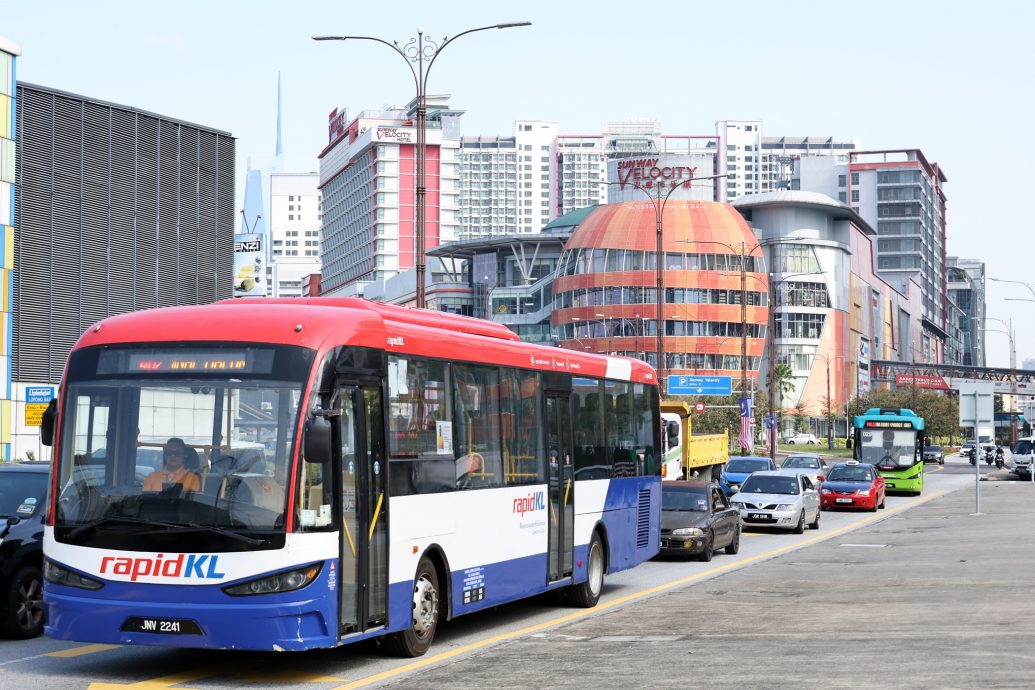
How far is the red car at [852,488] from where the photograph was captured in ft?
137

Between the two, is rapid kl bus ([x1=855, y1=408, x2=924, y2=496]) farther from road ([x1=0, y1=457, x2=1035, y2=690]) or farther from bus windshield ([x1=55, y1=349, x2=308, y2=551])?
bus windshield ([x1=55, y1=349, x2=308, y2=551])

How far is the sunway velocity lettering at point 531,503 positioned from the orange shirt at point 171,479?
4.45m

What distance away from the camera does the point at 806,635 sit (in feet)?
46.6

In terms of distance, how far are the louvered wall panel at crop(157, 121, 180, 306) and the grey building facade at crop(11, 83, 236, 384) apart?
5 cm

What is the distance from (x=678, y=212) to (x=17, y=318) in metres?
89.0

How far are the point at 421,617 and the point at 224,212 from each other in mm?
59042

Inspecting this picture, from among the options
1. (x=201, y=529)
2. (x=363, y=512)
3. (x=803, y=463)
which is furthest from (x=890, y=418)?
(x=201, y=529)

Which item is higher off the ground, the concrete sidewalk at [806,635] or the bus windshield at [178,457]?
the bus windshield at [178,457]

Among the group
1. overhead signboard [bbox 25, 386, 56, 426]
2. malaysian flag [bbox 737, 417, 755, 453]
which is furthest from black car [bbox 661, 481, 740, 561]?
malaysian flag [bbox 737, 417, 755, 453]

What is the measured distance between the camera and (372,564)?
11617 millimetres

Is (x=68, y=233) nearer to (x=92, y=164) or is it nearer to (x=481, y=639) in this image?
(x=92, y=164)

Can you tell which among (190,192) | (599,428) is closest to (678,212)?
(190,192)

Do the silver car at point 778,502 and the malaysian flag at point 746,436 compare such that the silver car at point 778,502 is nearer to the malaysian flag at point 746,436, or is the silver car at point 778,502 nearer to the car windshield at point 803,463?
the car windshield at point 803,463

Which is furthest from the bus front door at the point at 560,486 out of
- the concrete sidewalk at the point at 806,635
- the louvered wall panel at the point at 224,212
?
the louvered wall panel at the point at 224,212
